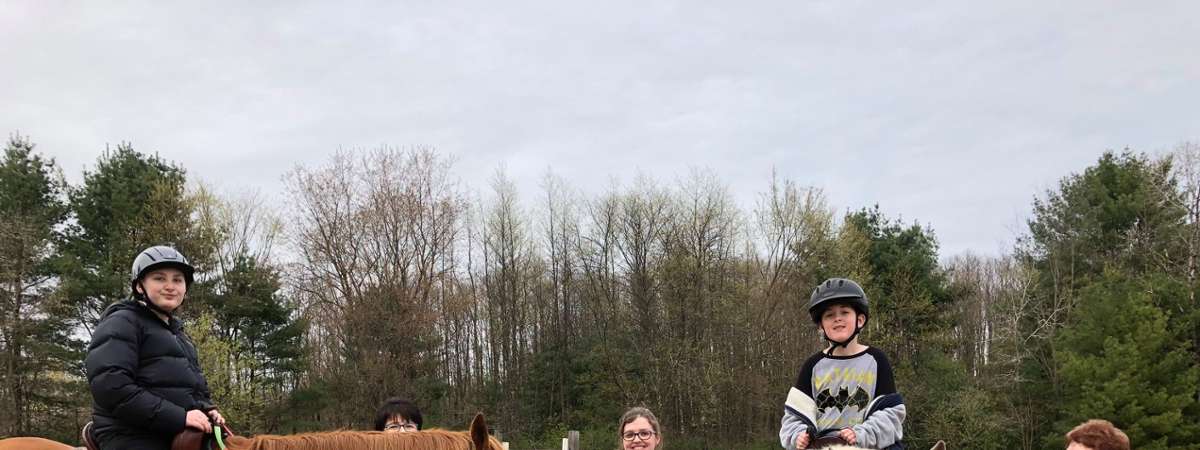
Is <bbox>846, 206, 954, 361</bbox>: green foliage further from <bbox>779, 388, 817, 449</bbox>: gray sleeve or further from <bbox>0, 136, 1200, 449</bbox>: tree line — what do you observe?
<bbox>779, 388, 817, 449</bbox>: gray sleeve

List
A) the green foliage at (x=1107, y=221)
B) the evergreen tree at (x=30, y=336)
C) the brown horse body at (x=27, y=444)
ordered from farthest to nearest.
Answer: the green foliage at (x=1107, y=221)
the evergreen tree at (x=30, y=336)
the brown horse body at (x=27, y=444)

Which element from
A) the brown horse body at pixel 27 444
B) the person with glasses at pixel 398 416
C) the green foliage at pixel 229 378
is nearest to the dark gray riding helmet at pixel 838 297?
the person with glasses at pixel 398 416

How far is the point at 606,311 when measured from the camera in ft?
104

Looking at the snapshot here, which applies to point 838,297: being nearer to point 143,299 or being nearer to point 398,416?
point 143,299

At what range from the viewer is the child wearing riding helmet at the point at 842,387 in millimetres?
3470

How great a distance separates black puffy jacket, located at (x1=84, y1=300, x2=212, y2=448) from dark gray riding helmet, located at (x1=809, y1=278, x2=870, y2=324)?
2.68 m

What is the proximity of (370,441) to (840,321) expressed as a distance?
2.23 meters

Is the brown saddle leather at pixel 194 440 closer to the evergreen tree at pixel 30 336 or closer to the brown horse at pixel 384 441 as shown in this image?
the brown horse at pixel 384 441

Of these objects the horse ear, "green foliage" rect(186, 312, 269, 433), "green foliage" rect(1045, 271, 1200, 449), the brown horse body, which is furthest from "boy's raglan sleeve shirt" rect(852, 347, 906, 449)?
"green foliage" rect(186, 312, 269, 433)

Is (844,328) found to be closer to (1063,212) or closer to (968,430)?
(968,430)

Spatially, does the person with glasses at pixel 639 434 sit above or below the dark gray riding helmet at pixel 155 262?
below

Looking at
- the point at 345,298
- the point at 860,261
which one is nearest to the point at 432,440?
the point at 345,298

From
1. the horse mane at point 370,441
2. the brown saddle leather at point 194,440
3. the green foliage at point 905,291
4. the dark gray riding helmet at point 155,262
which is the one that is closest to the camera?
the horse mane at point 370,441

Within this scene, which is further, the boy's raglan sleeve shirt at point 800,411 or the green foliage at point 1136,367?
the green foliage at point 1136,367
